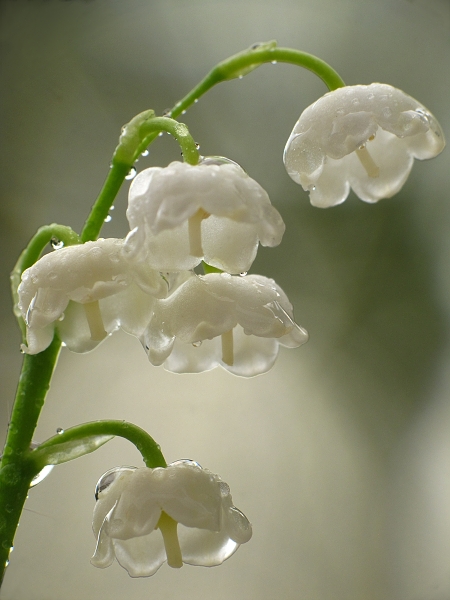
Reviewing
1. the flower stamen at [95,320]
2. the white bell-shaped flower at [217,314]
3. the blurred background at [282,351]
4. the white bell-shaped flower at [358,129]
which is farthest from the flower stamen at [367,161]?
the blurred background at [282,351]

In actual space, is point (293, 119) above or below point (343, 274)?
above

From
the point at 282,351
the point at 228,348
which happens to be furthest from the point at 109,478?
the point at 282,351

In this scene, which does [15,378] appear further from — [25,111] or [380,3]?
[380,3]

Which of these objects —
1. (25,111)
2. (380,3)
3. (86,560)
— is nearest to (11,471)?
(86,560)

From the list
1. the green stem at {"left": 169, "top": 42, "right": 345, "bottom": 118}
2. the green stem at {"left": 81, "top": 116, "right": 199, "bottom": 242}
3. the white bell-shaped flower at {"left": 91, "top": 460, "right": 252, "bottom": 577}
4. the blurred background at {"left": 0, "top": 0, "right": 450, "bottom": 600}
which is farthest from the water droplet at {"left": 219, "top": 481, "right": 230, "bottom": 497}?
the blurred background at {"left": 0, "top": 0, "right": 450, "bottom": 600}

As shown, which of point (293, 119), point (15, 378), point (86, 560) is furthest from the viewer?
point (293, 119)

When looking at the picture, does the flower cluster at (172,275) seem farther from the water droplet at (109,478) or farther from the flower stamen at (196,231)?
the water droplet at (109,478)
